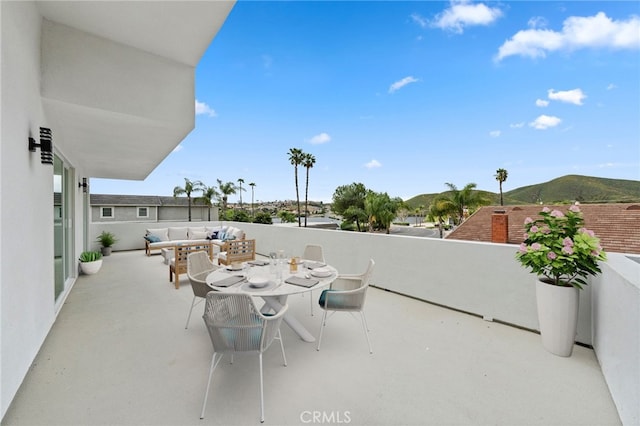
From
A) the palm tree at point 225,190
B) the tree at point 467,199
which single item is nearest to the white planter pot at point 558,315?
the tree at point 467,199

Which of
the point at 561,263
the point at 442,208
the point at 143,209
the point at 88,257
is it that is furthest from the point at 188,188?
the point at 561,263

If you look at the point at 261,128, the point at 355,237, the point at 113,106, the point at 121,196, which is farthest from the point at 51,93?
the point at 121,196

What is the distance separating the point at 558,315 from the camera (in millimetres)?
2461

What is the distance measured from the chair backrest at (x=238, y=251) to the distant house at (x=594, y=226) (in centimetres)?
746

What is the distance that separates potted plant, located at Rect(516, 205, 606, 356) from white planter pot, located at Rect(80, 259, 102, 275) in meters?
8.01

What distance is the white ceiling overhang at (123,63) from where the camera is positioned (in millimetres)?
Result: 2348

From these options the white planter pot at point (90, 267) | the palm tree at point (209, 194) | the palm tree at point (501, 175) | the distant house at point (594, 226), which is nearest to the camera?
the white planter pot at point (90, 267)

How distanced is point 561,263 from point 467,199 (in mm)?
20288

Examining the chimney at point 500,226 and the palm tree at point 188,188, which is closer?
the chimney at point 500,226

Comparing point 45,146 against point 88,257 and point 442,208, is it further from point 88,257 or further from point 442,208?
point 442,208

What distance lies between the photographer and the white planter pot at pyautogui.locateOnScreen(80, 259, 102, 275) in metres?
5.71

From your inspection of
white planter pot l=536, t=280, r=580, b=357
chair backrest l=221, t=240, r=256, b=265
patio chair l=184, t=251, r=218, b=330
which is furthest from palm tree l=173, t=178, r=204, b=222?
white planter pot l=536, t=280, r=580, b=357

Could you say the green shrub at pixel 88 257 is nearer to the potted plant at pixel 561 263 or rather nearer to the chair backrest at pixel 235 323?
the chair backrest at pixel 235 323

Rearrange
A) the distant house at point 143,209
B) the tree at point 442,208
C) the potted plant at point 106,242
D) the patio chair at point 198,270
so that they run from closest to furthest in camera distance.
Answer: the patio chair at point 198,270 < the potted plant at point 106,242 < the distant house at point 143,209 < the tree at point 442,208
